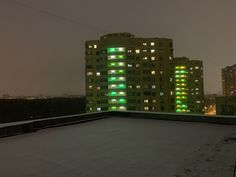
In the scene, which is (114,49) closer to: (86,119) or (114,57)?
(114,57)

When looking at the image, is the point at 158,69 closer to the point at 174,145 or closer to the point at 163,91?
the point at 163,91

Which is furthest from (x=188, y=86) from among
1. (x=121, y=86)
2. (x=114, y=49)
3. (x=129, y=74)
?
(x=114, y=49)

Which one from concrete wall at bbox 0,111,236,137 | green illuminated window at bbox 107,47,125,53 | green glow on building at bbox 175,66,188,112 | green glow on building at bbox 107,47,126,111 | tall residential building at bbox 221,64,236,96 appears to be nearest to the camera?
concrete wall at bbox 0,111,236,137

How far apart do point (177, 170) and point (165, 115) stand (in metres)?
6.83

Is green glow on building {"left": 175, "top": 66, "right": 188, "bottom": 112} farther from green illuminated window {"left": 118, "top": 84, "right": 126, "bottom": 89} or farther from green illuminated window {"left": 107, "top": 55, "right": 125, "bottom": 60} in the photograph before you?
green illuminated window {"left": 107, "top": 55, "right": 125, "bottom": 60}

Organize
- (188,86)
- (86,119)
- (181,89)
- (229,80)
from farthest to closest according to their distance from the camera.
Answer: (229,80) < (188,86) < (181,89) < (86,119)

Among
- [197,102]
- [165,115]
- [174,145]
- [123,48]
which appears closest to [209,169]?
[174,145]

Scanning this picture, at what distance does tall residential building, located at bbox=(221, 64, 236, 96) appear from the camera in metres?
129

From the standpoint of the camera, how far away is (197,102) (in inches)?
4373

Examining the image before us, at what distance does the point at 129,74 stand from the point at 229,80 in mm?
89937

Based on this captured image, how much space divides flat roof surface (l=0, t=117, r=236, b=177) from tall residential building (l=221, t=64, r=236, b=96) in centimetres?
13721

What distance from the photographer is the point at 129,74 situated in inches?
2948

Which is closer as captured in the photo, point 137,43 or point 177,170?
point 177,170

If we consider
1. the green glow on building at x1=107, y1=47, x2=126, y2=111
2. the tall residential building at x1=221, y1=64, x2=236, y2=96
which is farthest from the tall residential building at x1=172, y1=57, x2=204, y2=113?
the green glow on building at x1=107, y1=47, x2=126, y2=111
